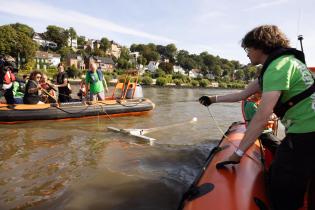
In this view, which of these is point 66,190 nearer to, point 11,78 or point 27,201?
point 27,201

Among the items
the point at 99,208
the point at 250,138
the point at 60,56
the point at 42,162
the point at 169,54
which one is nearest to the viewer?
the point at 250,138

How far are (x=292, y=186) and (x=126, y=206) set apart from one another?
2337 millimetres

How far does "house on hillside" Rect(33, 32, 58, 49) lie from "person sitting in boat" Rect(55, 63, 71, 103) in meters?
110

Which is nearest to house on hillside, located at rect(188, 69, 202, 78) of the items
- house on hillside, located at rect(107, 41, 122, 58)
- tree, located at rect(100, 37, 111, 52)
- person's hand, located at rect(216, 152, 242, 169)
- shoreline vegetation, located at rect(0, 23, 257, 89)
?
shoreline vegetation, located at rect(0, 23, 257, 89)

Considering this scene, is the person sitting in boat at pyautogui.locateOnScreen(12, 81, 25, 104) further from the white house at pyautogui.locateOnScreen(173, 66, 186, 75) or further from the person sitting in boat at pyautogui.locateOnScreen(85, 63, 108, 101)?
the white house at pyautogui.locateOnScreen(173, 66, 186, 75)

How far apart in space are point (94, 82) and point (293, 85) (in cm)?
952

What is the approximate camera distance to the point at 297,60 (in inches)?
100

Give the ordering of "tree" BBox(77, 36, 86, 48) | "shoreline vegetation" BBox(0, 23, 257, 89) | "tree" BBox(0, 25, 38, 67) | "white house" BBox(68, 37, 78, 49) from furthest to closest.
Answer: "tree" BBox(77, 36, 86, 48)
"white house" BBox(68, 37, 78, 49)
"shoreline vegetation" BBox(0, 23, 257, 89)
"tree" BBox(0, 25, 38, 67)

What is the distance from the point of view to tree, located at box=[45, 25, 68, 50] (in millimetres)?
119688

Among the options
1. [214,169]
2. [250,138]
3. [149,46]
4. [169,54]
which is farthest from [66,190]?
[169,54]

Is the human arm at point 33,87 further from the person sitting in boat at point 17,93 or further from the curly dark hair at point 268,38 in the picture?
the curly dark hair at point 268,38

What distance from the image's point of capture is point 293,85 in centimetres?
249

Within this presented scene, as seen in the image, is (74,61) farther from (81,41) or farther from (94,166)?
(94,166)

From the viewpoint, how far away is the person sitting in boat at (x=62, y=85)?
11.6 m
